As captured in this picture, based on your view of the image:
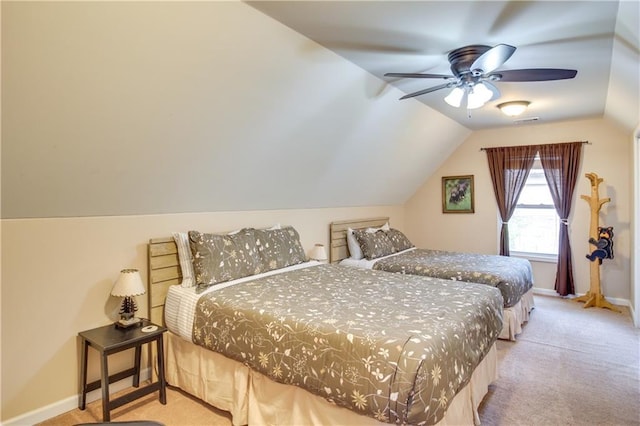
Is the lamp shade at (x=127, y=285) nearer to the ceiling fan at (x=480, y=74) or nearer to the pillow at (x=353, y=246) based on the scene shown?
the ceiling fan at (x=480, y=74)

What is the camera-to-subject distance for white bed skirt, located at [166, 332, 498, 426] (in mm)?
1884

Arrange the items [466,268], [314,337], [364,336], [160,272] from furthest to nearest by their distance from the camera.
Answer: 1. [466,268]
2. [160,272]
3. [314,337]
4. [364,336]

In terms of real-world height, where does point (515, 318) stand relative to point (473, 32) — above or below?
below

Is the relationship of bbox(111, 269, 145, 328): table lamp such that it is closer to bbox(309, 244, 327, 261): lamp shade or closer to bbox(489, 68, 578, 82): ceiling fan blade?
bbox(309, 244, 327, 261): lamp shade

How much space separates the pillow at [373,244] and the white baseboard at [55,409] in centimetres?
275

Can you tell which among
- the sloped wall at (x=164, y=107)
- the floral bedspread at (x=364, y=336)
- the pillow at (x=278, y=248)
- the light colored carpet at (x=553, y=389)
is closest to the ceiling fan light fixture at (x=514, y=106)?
the sloped wall at (x=164, y=107)

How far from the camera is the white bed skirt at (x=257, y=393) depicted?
6.18ft

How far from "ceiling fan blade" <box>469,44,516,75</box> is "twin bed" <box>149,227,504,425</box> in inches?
57.9

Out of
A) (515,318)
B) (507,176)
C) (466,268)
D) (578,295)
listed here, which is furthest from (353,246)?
(578,295)

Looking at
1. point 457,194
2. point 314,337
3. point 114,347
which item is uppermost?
point 457,194

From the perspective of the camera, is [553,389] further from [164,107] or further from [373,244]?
[164,107]

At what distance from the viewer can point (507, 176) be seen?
5258 mm

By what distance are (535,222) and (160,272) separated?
505 centimetres

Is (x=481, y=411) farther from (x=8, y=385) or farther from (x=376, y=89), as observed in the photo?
Answer: (x=8, y=385)
